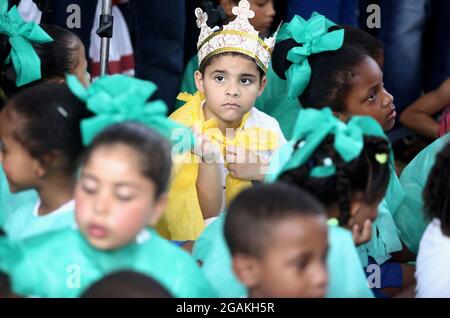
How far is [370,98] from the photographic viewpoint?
316cm

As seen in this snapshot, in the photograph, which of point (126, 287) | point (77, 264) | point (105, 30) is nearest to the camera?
point (126, 287)

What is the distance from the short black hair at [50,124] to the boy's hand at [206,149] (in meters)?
0.64

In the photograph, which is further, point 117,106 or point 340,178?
point 340,178

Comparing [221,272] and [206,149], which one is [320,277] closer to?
[221,272]

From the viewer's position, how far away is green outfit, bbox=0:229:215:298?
216cm

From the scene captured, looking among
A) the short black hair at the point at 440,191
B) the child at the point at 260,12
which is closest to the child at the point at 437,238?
the short black hair at the point at 440,191

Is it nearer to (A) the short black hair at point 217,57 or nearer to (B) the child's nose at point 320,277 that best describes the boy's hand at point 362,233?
(B) the child's nose at point 320,277

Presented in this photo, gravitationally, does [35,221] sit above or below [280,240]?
below

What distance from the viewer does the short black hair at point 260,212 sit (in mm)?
2047

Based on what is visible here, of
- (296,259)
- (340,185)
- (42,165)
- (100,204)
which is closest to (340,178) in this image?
(340,185)

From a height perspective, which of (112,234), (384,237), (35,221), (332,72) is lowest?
(384,237)

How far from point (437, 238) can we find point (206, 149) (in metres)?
0.85

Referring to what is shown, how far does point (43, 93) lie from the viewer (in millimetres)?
2422
